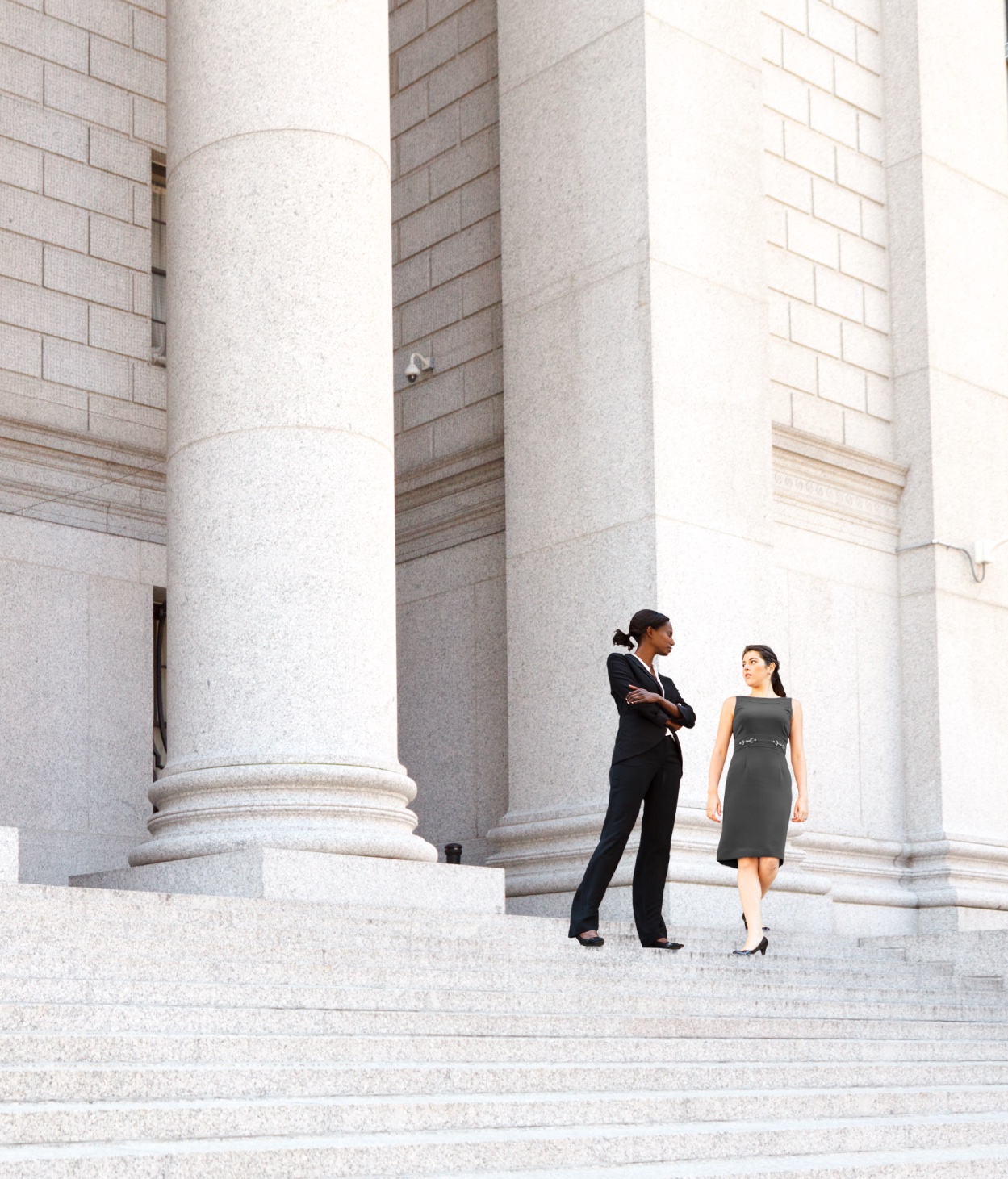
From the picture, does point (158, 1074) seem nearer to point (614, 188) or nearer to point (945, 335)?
point (614, 188)

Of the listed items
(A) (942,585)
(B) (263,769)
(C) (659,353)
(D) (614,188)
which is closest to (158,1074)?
(B) (263,769)

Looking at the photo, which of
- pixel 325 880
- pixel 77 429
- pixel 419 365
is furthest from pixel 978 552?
pixel 325 880

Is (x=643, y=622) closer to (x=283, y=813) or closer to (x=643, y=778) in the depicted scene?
(x=643, y=778)

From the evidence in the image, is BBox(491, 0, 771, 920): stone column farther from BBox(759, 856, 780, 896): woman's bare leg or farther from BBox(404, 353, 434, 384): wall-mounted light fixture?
BBox(759, 856, 780, 896): woman's bare leg

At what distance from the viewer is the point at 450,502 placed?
1652 cm

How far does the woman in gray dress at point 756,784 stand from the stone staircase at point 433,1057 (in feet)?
2.56

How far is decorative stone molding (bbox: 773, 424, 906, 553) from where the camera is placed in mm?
16250

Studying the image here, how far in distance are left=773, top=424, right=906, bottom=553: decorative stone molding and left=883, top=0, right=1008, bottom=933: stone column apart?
234mm

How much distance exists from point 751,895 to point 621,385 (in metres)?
5.13

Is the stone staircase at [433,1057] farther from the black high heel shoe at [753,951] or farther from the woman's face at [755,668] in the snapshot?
the woman's face at [755,668]

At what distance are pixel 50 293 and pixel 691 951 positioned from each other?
8.41 m

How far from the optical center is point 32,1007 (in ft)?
19.9

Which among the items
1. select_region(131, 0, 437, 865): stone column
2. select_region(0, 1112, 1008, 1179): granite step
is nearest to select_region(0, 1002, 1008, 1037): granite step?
select_region(0, 1112, 1008, 1179): granite step

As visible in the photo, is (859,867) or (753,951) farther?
(859,867)
